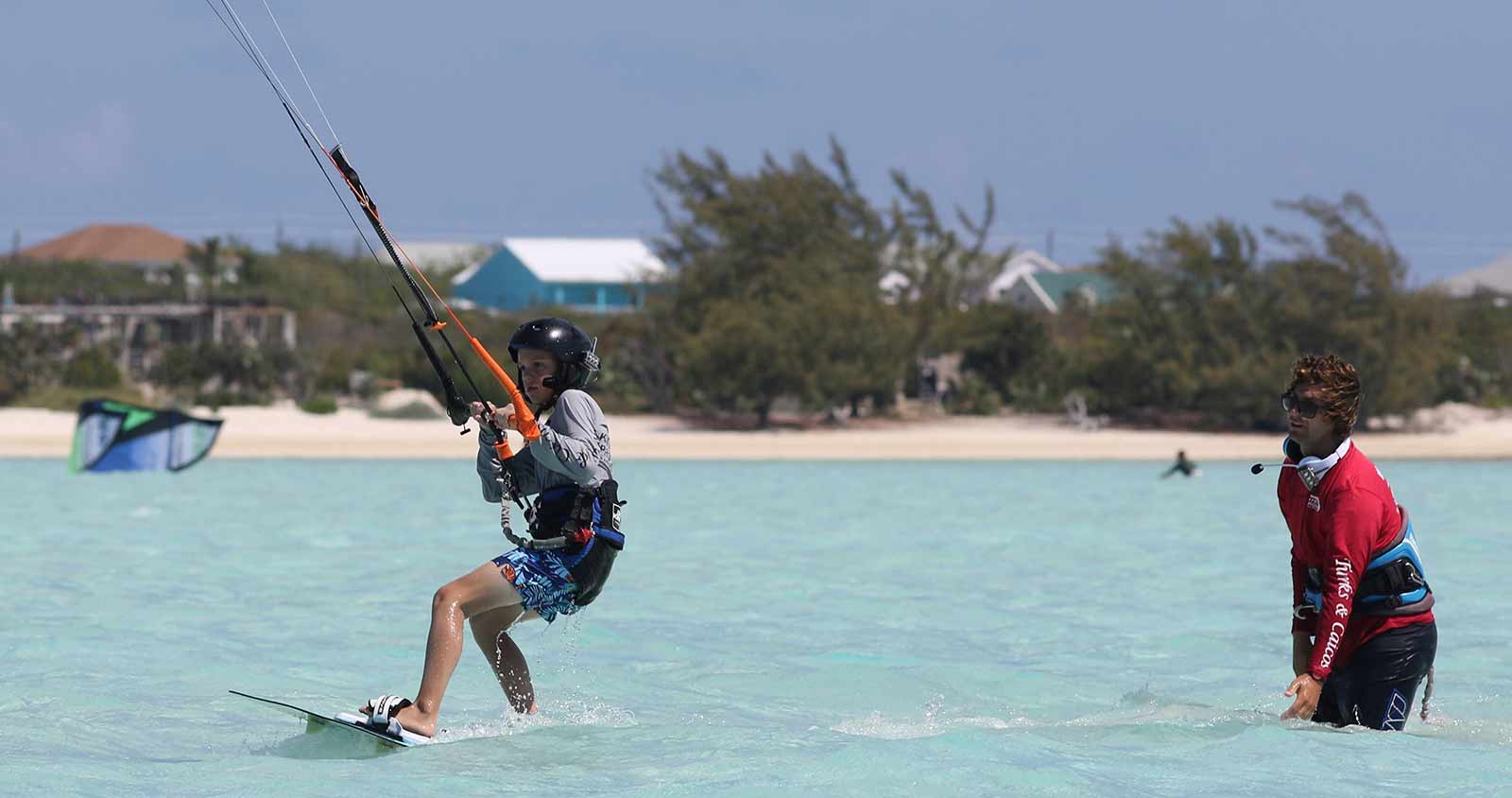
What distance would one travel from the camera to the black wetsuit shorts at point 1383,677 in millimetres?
6848

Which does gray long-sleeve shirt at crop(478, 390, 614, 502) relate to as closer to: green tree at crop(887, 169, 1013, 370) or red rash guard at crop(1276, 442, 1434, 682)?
red rash guard at crop(1276, 442, 1434, 682)

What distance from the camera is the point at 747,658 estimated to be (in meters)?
11.3

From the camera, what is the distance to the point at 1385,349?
43.5 metres

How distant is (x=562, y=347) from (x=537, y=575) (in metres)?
0.86

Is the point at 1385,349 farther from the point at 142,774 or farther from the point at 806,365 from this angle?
the point at 142,774

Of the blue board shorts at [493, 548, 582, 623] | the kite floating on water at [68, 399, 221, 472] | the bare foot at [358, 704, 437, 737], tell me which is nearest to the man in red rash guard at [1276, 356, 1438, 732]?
the blue board shorts at [493, 548, 582, 623]

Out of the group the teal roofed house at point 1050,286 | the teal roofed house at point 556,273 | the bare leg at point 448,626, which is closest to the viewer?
the bare leg at point 448,626

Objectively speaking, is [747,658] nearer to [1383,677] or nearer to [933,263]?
[1383,677]

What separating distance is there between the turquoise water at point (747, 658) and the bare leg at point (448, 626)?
0.90ft

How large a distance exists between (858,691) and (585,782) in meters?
3.11

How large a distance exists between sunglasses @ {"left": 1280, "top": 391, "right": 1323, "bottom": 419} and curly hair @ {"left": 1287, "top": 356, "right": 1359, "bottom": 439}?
24mm

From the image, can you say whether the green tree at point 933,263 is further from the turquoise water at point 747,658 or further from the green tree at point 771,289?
the turquoise water at point 747,658

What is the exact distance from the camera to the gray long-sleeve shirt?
22.5 feet

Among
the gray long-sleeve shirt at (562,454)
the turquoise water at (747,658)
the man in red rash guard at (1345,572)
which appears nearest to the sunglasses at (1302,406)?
the man in red rash guard at (1345,572)
